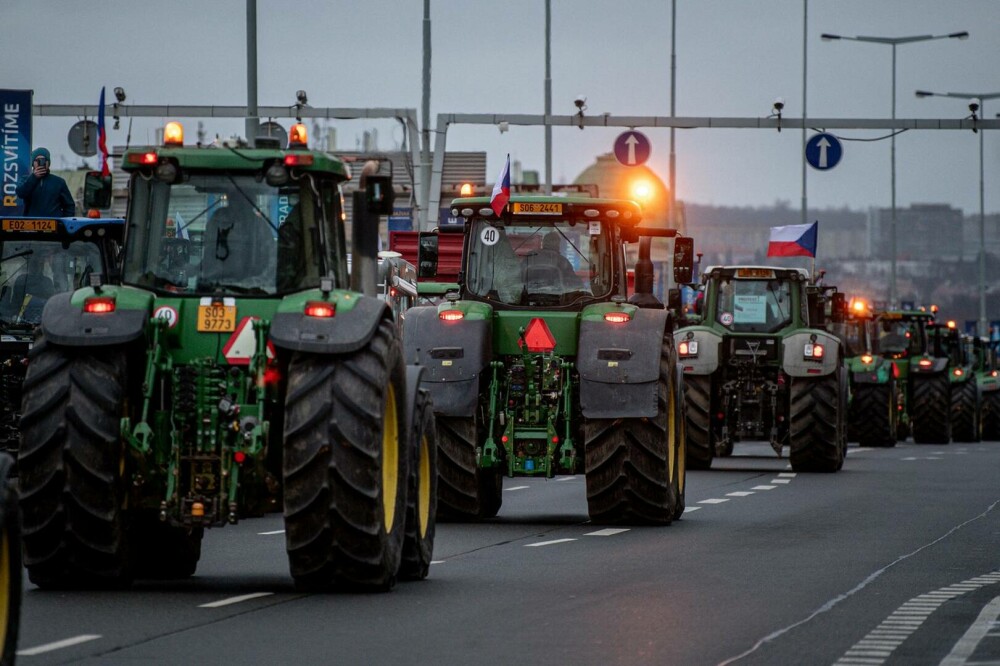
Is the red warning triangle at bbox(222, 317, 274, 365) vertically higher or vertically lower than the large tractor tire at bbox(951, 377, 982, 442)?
higher

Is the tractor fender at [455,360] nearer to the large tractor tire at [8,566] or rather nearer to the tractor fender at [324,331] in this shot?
the tractor fender at [324,331]

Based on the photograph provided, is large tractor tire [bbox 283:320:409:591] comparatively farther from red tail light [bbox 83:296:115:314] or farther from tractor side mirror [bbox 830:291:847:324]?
tractor side mirror [bbox 830:291:847:324]

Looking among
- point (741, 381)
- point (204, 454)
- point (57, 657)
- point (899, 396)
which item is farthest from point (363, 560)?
point (899, 396)

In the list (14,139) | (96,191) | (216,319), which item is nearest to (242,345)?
(216,319)

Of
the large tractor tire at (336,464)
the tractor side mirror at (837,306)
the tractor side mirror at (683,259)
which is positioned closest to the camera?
the large tractor tire at (336,464)

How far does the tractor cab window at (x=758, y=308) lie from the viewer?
31.0m

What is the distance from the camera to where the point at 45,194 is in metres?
21.0

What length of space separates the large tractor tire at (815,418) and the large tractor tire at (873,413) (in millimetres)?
11248

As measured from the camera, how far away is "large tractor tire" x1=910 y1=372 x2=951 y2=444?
150 feet

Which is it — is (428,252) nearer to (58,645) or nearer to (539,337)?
(539,337)

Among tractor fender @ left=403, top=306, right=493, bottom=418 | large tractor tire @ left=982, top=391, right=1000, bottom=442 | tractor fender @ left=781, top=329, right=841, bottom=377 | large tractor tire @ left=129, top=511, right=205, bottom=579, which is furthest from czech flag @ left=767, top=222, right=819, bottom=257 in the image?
large tractor tire @ left=129, top=511, right=205, bottom=579

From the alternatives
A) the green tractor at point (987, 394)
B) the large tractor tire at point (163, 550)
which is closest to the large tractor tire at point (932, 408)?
the green tractor at point (987, 394)

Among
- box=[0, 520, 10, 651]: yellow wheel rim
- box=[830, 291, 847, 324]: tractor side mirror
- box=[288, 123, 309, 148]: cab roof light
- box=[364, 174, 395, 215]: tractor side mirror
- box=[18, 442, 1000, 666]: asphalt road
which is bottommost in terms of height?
box=[18, 442, 1000, 666]: asphalt road

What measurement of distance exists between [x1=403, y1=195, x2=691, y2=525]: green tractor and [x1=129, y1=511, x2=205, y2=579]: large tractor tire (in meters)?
5.72
